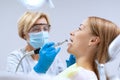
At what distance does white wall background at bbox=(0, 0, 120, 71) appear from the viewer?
5.73ft

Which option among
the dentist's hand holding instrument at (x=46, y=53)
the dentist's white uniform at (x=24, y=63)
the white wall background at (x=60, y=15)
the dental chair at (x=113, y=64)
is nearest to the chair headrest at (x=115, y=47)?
the dental chair at (x=113, y=64)

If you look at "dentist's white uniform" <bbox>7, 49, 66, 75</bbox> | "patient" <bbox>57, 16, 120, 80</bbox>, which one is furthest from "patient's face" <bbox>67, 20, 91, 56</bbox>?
"dentist's white uniform" <bbox>7, 49, 66, 75</bbox>

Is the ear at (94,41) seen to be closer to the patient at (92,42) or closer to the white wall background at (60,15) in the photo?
the patient at (92,42)

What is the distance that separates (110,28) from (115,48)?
0.23 m

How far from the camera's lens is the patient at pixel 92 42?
930mm

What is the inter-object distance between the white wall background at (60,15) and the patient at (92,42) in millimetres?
750

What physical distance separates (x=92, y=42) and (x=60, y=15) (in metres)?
0.90

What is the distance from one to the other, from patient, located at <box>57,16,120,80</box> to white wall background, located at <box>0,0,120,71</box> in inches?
29.5

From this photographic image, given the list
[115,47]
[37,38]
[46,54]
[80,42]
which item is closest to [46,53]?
[46,54]

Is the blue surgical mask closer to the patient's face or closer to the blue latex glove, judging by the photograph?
the blue latex glove

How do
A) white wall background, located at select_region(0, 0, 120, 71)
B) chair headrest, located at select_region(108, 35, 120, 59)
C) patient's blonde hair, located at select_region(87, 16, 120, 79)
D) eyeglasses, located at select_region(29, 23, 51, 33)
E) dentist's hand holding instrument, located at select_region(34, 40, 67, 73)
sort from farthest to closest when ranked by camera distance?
white wall background, located at select_region(0, 0, 120, 71)
eyeglasses, located at select_region(29, 23, 51, 33)
dentist's hand holding instrument, located at select_region(34, 40, 67, 73)
patient's blonde hair, located at select_region(87, 16, 120, 79)
chair headrest, located at select_region(108, 35, 120, 59)

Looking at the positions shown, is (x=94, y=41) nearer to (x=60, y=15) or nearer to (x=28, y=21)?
(x=28, y=21)

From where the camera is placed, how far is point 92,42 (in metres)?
0.98

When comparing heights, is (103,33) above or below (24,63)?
above
